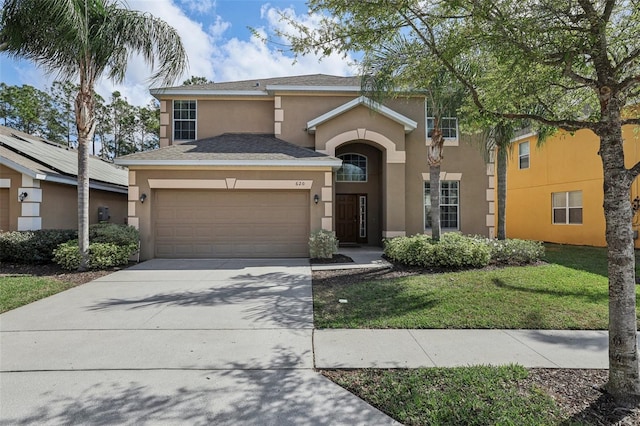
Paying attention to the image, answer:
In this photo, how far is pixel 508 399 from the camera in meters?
3.19

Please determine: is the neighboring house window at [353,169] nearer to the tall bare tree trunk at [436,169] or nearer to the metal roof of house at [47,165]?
the tall bare tree trunk at [436,169]

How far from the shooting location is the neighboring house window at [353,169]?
48.8 feet

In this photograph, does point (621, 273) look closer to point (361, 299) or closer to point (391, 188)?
point (361, 299)

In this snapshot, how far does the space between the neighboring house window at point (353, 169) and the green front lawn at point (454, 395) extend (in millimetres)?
11500

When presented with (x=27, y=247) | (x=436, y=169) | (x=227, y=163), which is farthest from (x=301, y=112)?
(x=27, y=247)

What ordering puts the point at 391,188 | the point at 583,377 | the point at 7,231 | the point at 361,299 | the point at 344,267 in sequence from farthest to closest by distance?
the point at 391,188 < the point at 7,231 < the point at 344,267 < the point at 361,299 < the point at 583,377

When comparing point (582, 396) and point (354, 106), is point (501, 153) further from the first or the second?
point (582, 396)

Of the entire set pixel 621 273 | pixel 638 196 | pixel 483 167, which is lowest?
pixel 621 273

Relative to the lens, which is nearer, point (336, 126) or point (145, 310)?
point (145, 310)

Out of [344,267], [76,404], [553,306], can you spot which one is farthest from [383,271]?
[76,404]

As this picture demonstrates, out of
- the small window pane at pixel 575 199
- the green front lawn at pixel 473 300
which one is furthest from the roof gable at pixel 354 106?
the small window pane at pixel 575 199

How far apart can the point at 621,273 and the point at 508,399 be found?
1.60 m

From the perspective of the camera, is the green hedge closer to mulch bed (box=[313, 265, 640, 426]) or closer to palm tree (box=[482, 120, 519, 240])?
palm tree (box=[482, 120, 519, 240])

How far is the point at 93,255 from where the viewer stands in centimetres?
952
